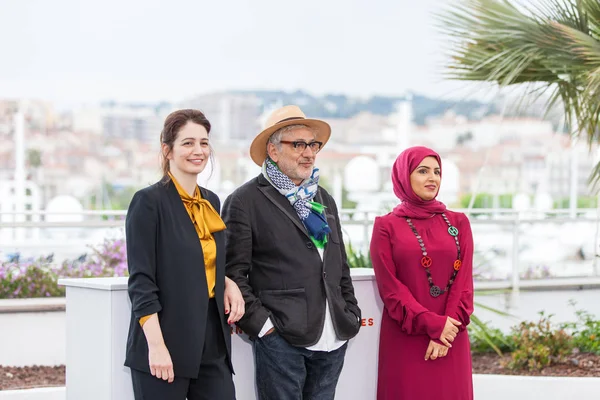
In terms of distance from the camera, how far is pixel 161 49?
125 metres

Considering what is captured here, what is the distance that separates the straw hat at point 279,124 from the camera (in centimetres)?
330

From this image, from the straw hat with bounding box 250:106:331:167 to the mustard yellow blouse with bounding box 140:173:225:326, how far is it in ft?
1.33

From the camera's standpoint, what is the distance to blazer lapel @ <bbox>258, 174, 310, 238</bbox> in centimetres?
329

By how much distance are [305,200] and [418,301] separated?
673 mm

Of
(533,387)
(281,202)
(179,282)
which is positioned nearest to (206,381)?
(179,282)

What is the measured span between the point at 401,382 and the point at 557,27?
3.42 m

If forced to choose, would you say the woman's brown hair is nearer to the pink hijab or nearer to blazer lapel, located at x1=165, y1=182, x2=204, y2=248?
blazer lapel, located at x1=165, y1=182, x2=204, y2=248

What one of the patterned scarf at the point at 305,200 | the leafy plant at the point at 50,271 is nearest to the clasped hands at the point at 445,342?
the patterned scarf at the point at 305,200

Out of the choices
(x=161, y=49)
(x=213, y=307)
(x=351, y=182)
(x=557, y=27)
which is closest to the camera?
(x=213, y=307)

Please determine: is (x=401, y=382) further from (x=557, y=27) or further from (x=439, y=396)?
(x=557, y=27)

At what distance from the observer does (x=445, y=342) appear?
3.54 m

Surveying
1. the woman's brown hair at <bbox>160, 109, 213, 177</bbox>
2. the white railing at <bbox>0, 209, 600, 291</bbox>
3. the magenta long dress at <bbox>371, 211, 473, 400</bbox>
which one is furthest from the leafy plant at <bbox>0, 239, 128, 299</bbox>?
Result: the woman's brown hair at <bbox>160, 109, 213, 177</bbox>

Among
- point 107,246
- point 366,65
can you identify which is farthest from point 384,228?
point 366,65

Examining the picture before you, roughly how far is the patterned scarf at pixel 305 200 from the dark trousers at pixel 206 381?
52 centimetres
